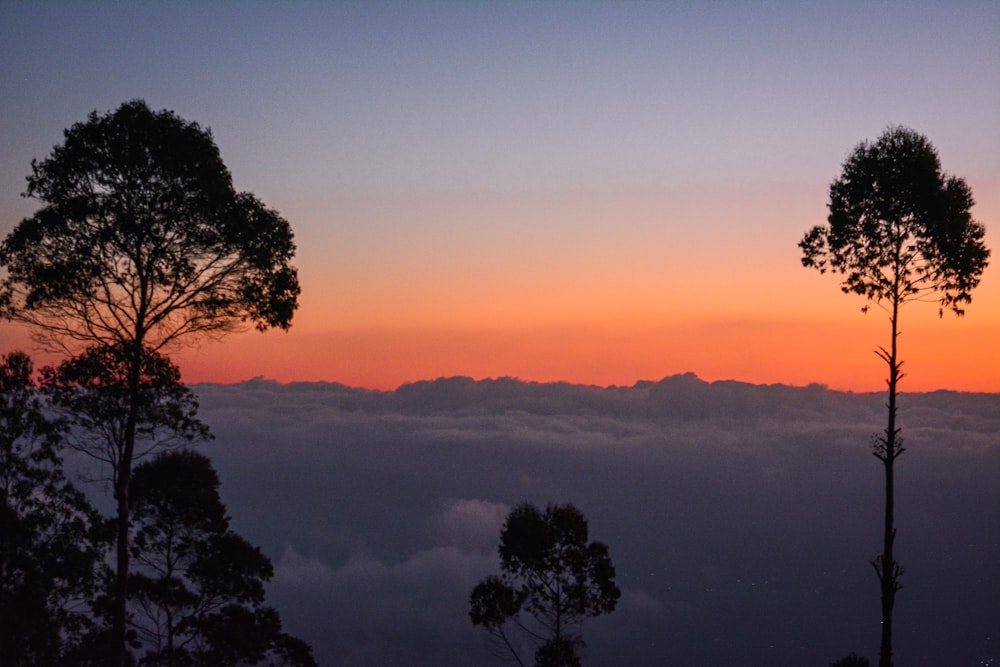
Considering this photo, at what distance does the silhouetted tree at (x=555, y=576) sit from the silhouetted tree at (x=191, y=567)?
9.67m

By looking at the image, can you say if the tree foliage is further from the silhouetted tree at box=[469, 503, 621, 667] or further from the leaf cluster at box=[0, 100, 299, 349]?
the silhouetted tree at box=[469, 503, 621, 667]

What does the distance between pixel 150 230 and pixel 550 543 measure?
2034 cm

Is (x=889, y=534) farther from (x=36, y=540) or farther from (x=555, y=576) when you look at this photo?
(x=36, y=540)

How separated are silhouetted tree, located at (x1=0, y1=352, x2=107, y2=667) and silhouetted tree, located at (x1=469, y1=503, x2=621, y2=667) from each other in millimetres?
15235

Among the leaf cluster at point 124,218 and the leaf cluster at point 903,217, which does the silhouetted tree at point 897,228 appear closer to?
the leaf cluster at point 903,217

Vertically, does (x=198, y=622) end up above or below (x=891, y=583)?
below

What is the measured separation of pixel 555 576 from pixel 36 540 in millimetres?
19405

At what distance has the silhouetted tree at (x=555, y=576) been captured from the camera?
31.7 metres

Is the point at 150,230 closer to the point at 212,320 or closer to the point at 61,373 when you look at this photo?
the point at 212,320

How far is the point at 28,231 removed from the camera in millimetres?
18641

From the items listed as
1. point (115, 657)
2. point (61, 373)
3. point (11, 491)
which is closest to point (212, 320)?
point (61, 373)

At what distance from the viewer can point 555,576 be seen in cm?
3212

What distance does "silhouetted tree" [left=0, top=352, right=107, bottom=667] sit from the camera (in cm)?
2578

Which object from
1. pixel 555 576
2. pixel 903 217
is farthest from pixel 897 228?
pixel 555 576
